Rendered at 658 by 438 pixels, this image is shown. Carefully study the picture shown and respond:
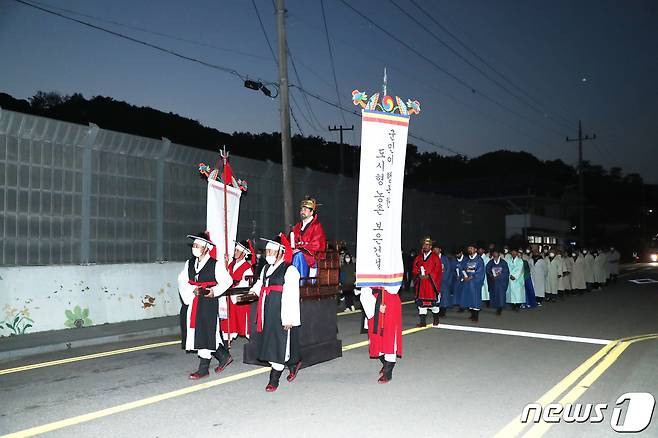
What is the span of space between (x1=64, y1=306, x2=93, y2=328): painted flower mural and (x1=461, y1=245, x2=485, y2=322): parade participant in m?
8.30

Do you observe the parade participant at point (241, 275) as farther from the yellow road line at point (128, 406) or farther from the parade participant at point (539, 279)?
the parade participant at point (539, 279)

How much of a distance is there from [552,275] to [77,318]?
14677 mm

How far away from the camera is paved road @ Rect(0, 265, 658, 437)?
213 inches

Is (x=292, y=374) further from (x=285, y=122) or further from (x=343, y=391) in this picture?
(x=285, y=122)

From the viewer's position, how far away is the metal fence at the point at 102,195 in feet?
37.5

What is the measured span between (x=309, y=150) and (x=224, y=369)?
48960 millimetres

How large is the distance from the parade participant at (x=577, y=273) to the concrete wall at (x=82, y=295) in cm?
1495

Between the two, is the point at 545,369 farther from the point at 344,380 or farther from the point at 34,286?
the point at 34,286

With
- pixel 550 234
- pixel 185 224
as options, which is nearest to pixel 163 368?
pixel 185 224

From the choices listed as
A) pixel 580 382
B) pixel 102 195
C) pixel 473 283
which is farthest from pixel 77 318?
pixel 580 382

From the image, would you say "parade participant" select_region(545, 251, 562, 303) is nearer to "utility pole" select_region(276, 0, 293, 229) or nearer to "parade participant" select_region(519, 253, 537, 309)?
"parade participant" select_region(519, 253, 537, 309)

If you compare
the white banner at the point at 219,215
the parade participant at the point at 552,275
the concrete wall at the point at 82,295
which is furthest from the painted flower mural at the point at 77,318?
the parade participant at the point at 552,275

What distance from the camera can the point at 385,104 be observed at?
303 inches

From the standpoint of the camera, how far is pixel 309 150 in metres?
56.2
